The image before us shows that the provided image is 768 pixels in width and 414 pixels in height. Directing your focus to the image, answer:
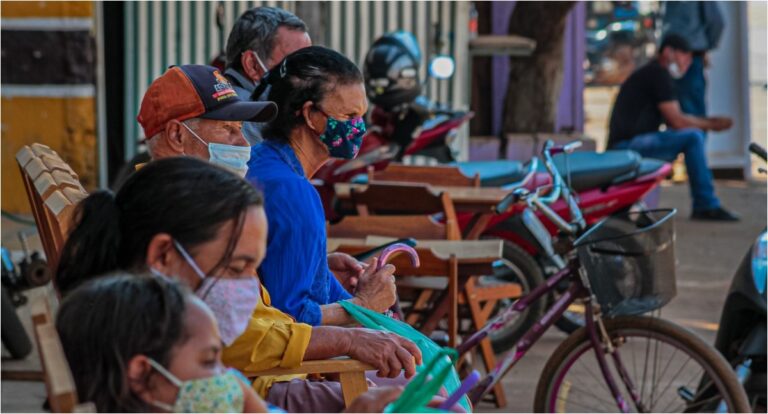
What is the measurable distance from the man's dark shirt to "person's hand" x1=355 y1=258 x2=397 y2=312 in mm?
6785

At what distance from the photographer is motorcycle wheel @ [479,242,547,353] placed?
6762 millimetres

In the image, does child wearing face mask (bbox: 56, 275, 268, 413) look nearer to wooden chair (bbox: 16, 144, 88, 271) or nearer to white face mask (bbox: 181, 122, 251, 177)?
wooden chair (bbox: 16, 144, 88, 271)

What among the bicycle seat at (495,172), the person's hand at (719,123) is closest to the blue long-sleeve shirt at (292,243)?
the bicycle seat at (495,172)

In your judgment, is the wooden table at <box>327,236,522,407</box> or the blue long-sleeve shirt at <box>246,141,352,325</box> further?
the wooden table at <box>327,236,522,407</box>

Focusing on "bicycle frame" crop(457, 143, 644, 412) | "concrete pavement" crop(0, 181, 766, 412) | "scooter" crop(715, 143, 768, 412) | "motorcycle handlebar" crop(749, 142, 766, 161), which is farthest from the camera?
"concrete pavement" crop(0, 181, 766, 412)

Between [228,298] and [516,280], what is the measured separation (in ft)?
14.4

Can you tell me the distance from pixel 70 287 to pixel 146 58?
735cm

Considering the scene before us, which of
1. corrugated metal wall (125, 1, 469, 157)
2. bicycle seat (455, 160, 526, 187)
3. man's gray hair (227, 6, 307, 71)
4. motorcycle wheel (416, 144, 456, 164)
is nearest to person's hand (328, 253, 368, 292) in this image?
man's gray hair (227, 6, 307, 71)

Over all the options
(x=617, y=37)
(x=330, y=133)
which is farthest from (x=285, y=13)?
(x=617, y=37)

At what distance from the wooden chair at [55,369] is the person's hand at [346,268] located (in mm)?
1936

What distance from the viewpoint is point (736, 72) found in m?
13.5

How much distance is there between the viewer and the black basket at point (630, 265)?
472 centimetres

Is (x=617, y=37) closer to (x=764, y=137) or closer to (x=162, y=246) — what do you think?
(x=764, y=137)

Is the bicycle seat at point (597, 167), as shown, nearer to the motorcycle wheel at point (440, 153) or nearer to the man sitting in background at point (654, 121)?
the motorcycle wheel at point (440, 153)
